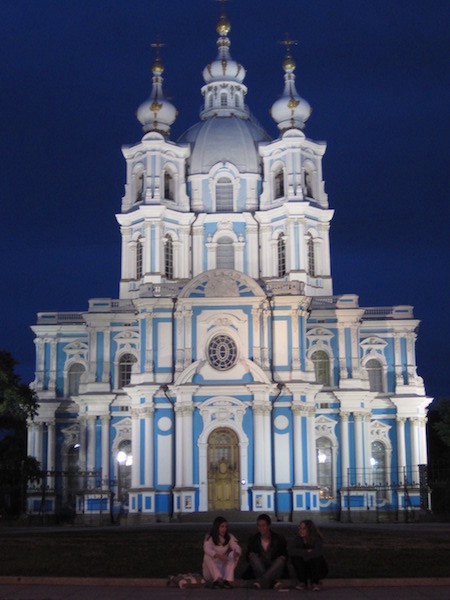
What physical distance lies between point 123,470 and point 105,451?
52.9 inches

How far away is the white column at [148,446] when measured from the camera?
44.5 m

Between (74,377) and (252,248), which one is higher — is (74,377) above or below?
below

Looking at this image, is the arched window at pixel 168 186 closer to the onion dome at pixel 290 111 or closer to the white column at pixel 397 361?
the onion dome at pixel 290 111

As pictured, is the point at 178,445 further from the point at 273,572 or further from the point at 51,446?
the point at 273,572

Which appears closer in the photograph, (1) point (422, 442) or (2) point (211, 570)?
(2) point (211, 570)

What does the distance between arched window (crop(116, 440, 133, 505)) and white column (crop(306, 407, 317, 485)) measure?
9254 millimetres

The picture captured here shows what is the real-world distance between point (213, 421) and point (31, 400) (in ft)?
28.3

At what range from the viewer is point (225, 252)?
53.9 m

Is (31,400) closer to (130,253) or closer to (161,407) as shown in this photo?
(161,407)

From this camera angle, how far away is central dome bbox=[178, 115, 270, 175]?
5538cm

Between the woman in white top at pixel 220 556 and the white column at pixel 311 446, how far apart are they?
29.7 m

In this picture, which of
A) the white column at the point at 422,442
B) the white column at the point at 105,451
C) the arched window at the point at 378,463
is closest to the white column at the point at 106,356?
the white column at the point at 105,451

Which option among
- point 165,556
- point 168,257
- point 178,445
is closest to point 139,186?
point 168,257

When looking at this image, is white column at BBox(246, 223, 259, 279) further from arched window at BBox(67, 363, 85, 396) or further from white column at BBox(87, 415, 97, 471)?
white column at BBox(87, 415, 97, 471)
